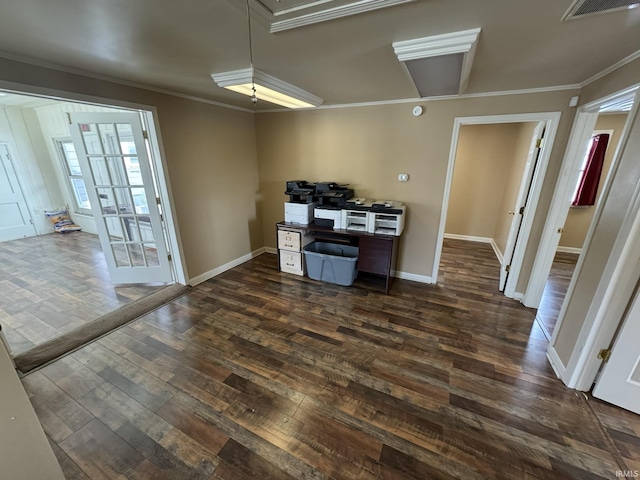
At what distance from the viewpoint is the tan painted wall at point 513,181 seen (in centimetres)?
372

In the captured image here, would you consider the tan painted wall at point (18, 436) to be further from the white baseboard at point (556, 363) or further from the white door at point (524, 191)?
the white door at point (524, 191)

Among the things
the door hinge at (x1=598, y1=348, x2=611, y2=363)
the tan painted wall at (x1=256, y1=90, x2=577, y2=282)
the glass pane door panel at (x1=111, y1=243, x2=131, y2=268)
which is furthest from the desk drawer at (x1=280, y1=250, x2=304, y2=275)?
the door hinge at (x1=598, y1=348, x2=611, y2=363)

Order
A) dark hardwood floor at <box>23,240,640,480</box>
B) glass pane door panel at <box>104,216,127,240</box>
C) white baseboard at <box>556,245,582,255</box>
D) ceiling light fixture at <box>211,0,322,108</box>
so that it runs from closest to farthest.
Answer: dark hardwood floor at <box>23,240,640,480</box> < ceiling light fixture at <box>211,0,322,108</box> < glass pane door panel at <box>104,216,127,240</box> < white baseboard at <box>556,245,582,255</box>

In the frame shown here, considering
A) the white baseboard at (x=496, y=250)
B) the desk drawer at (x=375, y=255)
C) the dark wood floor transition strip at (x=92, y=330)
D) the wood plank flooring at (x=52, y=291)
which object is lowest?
the dark wood floor transition strip at (x=92, y=330)

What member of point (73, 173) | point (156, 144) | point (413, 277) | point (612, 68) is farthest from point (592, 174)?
point (73, 173)

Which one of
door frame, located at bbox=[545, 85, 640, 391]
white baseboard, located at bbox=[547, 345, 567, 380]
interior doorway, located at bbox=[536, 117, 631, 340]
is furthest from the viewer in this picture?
interior doorway, located at bbox=[536, 117, 631, 340]

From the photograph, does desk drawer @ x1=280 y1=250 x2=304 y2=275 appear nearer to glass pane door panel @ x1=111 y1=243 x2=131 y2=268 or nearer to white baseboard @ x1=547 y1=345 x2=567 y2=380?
glass pane door panel @ x1=111 y1=243 x2=131 y2=268

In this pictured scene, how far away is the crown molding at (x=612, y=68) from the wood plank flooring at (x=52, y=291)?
195 inches

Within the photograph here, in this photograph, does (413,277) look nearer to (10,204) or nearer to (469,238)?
(469,238)

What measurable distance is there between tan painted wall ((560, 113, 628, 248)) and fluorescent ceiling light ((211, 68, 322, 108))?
15.3 feet

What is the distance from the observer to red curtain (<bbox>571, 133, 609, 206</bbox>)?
4074 millimetres

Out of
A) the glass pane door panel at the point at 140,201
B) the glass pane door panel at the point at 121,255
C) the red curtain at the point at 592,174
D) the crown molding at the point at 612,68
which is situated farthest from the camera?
the red curtain at the point at 592,174

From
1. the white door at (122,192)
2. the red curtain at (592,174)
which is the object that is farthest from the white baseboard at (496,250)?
the white door at (122,192)

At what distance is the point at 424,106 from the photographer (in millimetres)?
3039
